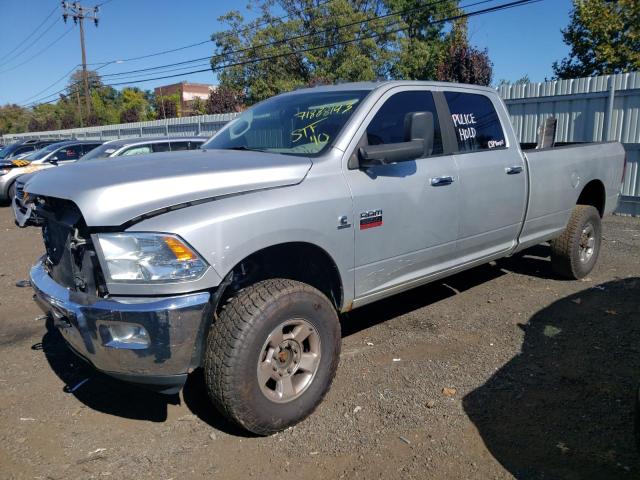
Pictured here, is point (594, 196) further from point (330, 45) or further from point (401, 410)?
point (330, 45)

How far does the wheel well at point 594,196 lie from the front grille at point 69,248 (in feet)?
17.1

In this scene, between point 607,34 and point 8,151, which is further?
point 607,34

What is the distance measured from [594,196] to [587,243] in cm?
58

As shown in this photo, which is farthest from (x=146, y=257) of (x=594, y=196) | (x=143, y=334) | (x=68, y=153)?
(x=68, y=153)

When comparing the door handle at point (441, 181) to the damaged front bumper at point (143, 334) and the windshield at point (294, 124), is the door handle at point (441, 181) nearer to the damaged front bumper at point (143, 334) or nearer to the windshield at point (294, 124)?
the windshield at point (294, 124)

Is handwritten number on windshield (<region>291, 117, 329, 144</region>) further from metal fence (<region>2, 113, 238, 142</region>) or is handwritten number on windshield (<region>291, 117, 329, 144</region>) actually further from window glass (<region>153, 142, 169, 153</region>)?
metal fence (<region>2, 113, 238, 142</region>)

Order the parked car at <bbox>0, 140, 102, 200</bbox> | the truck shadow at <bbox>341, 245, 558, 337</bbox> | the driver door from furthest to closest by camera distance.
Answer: the parked car at <bbox>0, 140, 102, 200</bbox> < the truck shadow at <bbox>341, 245, 558, 337</bbox> < the driver door

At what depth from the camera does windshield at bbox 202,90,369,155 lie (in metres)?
3.58

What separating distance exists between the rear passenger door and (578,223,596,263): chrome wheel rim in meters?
1.41

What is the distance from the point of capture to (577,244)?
18.4 ft

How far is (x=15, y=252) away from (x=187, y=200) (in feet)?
21.9

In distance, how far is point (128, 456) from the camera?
2879 mm

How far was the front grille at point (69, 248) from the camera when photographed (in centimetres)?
271

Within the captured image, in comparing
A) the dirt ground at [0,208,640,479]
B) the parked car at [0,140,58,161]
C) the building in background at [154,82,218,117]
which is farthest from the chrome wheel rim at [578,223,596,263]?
the building in background at [154,82,218,117]
